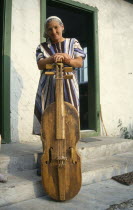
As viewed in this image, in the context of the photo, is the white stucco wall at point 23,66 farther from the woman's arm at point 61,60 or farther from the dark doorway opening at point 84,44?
the woman's arm at point 61,60

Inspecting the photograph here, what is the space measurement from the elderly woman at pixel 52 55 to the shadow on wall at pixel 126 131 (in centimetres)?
314

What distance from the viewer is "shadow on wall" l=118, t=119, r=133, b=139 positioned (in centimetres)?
550

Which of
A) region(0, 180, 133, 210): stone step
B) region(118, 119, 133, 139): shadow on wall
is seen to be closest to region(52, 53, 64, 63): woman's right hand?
region(0, 180, 133, 210): stone step

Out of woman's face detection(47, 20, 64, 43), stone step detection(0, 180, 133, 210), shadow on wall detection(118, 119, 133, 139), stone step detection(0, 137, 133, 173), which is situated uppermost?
woman's face detection(47, 20, 64, 43)

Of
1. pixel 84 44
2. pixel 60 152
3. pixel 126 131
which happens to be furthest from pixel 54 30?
pixel 84 44

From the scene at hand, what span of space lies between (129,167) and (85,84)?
161 inches

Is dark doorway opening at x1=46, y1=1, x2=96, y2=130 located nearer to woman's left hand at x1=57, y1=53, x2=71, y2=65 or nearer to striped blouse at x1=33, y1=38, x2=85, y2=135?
striped blouse at x1=33, y1=38, x2=85, y2=135

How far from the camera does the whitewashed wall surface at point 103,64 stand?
162 inches

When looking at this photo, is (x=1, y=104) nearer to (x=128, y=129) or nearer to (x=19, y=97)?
(x=19, y=97)

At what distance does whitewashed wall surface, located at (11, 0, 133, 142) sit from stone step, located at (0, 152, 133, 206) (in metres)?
1.34

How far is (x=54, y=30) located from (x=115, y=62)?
3162mm

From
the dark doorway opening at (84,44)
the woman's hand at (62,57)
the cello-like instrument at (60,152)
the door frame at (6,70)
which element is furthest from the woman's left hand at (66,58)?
the dark doorway opening at (84,44)

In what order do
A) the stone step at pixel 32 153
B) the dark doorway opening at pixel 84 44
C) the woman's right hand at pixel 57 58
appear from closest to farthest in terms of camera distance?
the woman's right hand at pixel 57 58
the stone step at pixel 32 153
the dark doorway opening at pixel 84 44

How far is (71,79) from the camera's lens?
262 cm
